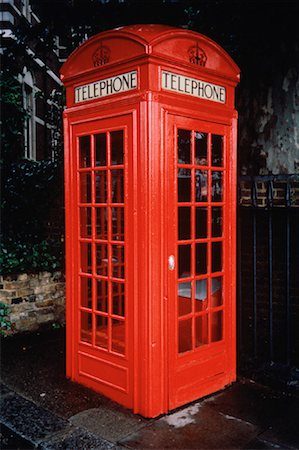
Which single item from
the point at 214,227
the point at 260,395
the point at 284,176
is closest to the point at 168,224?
the point at 214,227

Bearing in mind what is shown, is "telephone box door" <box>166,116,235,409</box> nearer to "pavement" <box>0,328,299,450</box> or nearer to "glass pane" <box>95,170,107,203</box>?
"pavement" <box>0,328,299,450</box>

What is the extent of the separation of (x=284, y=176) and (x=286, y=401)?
207cm

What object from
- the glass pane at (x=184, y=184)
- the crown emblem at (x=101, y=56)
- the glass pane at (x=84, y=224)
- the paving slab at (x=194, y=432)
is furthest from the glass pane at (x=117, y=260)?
the crown emblem at (x=101, y=56)

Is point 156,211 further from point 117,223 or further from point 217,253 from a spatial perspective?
point 117,223

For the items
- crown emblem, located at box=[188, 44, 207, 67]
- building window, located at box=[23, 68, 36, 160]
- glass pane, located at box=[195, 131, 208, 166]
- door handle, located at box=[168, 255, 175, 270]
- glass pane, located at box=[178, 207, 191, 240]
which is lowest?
door handle, located at box=[168, 255, 175, 270]

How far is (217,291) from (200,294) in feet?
0.69

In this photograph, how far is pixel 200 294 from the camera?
4.16 metres

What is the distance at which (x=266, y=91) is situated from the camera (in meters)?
4.76

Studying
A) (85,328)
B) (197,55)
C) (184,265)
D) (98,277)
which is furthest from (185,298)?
(197,55)

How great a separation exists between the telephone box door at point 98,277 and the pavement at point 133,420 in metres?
0.22

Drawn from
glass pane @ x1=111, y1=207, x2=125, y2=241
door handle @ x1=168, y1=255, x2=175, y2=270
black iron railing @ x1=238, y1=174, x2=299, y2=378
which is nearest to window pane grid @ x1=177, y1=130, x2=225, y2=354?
door handle @ x1=168, y1=255, x2=175, y2=270

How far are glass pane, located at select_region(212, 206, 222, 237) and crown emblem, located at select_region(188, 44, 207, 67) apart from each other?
4.43 ft

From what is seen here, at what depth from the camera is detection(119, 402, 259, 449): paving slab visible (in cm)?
325

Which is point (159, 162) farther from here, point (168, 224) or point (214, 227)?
point (214, 227)
